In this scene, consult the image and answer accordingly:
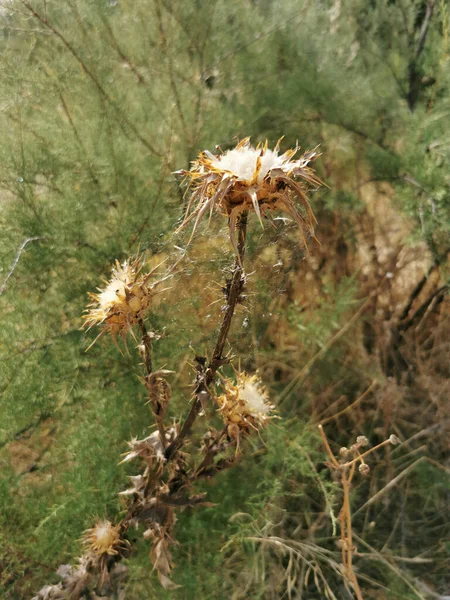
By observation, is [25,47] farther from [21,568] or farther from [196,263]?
[21,568]

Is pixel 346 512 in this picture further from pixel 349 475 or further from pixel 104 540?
pixel 104 540

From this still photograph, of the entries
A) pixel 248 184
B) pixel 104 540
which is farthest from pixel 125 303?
pixel 104 540

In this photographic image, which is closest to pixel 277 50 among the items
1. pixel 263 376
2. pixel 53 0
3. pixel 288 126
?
pixel 288 126

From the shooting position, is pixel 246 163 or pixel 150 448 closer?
pixel 246 163

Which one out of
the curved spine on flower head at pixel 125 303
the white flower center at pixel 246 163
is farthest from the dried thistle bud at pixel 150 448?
the white flower center at pixel 246 163

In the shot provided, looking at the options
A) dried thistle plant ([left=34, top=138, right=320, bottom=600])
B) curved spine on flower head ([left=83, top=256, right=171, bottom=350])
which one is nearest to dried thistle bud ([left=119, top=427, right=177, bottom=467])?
dried thistle plant ([left=34, top=138, right=320, bottom=600])

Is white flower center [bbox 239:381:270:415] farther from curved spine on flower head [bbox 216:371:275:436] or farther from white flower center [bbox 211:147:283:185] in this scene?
white flower center [bbox 211:147:283:185]

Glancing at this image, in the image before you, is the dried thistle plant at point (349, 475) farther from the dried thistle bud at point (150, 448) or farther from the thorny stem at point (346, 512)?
the dried thistle bud at point (150, 448)
